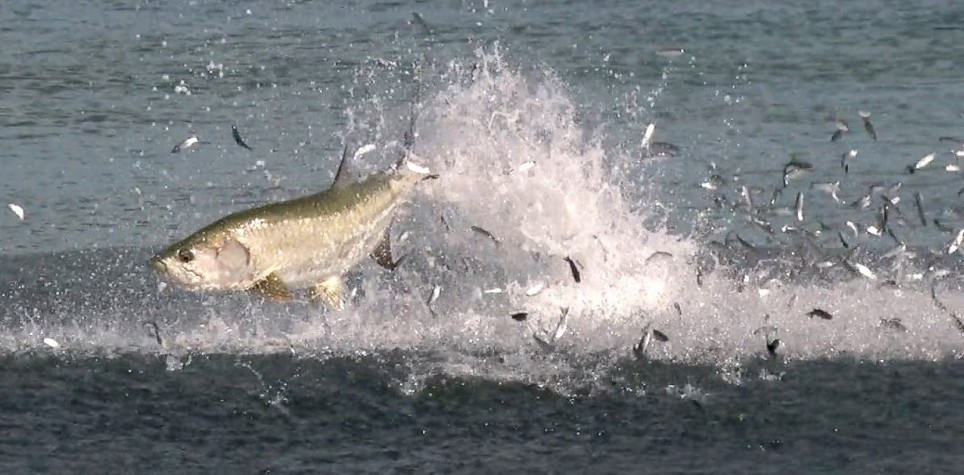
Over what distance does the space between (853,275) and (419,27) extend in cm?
1047

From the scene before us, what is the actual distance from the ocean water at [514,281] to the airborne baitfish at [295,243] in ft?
3.15

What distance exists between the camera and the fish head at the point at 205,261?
6.69 metres

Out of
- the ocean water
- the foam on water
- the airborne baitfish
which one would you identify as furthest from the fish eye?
the foam on water

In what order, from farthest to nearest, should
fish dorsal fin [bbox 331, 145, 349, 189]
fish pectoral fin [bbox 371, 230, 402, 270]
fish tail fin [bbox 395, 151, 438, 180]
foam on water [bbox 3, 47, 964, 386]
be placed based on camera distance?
foam on water [bbox 3, 47, 964, 386]
fish tail fin [bbox 395, 151, 438, 180]
fish pectoral fin [bbox 371, 230, 402, 270]
fish dorsal fin [bbox 331, 145, 349, 189]

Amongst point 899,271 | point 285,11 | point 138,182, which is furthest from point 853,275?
point 285,11

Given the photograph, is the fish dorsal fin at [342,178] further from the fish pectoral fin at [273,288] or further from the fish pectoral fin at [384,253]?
the fish pectoral fin at [273,288]

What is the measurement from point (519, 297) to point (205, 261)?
140 inches

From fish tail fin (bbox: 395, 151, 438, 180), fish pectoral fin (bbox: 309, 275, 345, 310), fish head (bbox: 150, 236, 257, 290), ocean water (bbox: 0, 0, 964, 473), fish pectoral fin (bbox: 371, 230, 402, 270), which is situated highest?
fish tail fin (bbox: 395, 151, 438, 180)

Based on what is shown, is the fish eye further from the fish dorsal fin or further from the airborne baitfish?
the fish dorsal fin

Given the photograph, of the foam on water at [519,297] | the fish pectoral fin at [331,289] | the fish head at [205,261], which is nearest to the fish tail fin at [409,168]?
the fish pectoral fin at [331,289]

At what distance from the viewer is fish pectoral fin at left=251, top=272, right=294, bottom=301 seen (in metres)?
6.75

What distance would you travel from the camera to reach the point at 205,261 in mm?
6695

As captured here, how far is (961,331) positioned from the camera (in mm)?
9266

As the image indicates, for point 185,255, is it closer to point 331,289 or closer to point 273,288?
point 273,288
